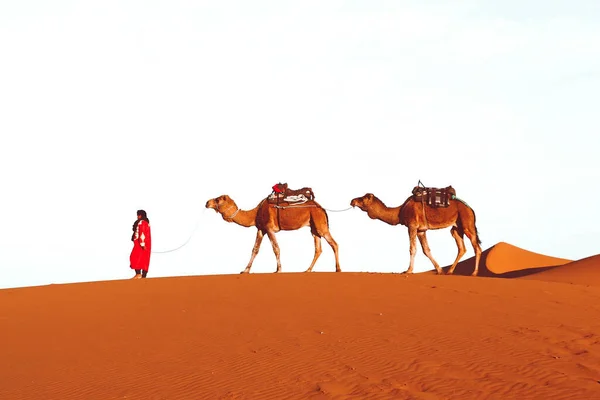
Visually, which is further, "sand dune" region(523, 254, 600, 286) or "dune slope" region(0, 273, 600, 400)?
"sand dune" region(523, 254, 600, 286)

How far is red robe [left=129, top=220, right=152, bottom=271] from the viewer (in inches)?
748

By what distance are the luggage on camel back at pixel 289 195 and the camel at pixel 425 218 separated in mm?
1344

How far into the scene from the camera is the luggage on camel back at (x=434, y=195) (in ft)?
61.5

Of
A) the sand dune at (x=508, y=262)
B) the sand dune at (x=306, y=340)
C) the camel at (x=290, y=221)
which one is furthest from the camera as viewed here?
the sand dune at (x=508, y=262)

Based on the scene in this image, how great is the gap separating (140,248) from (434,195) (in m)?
7.51

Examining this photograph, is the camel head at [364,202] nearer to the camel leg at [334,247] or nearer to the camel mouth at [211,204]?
the camel leg at [334,247]

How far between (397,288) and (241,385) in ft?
22.7

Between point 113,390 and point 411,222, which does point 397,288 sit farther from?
point 113,390

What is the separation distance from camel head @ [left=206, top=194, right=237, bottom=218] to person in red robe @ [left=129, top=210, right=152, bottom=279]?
76.5 inches

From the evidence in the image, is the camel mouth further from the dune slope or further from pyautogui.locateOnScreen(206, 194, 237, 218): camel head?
the dune slope

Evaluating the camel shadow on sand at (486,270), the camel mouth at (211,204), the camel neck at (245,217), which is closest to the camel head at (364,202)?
the camel neck at (245,217)

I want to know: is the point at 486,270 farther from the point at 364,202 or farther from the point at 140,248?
the point at 140,248

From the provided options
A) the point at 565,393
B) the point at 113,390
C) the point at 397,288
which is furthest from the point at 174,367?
the point at 397,288

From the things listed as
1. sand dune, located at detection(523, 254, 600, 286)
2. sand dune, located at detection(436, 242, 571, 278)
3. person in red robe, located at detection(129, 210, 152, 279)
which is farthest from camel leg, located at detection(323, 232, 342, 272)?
sand dune, located at detection(436, 242, 571, 278)
